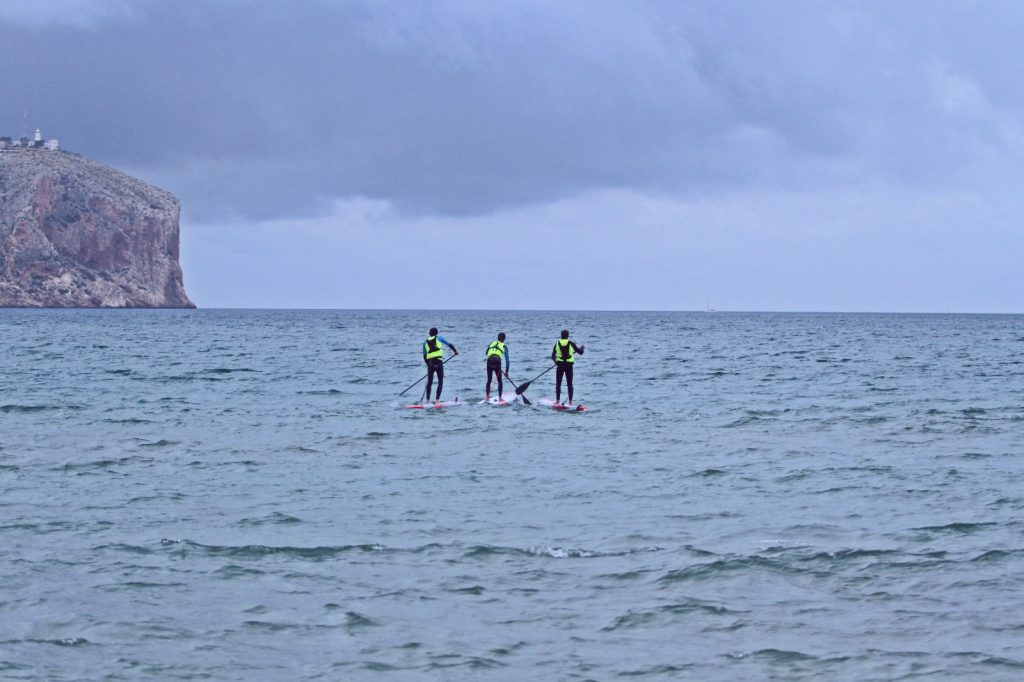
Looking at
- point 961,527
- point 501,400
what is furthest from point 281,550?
point 501,400

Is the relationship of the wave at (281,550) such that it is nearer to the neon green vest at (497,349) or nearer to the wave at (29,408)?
the wave at (29,408)

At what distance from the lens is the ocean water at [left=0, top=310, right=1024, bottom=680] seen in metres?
9.27

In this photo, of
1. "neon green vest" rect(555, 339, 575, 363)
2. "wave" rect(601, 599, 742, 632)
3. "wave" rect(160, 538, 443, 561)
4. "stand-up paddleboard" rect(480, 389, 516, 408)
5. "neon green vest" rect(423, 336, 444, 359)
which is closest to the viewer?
"wave" rect(601, 599, 742, 632)

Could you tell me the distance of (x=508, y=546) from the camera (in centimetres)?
1292

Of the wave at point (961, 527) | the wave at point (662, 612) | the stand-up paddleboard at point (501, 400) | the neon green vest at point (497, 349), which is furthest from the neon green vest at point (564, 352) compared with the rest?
the wave at point (662, 612)

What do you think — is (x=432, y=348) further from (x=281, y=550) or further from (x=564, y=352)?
(x=281, y=550)

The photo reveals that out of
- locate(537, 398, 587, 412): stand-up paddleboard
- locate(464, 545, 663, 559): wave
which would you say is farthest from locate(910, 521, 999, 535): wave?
locate(537, 398, 587, 412): stand-up paddleboard

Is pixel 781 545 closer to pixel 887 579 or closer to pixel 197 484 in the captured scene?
pixel 887 579

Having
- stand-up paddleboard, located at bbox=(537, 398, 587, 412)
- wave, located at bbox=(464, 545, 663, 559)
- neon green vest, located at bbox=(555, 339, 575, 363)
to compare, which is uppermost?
neon green vest, located at bbox=(555, 339, 575, 363)

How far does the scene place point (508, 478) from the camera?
18.2 m

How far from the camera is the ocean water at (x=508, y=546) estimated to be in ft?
30.4

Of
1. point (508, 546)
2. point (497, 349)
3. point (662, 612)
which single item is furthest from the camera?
point (497, 349)

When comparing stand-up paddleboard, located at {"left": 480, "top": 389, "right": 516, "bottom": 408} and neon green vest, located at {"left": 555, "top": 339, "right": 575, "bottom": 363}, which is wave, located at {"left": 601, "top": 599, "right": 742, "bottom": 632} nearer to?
neon green vest, located at {"left": 555, "top": 339, "right": 575, "bottom": 363}

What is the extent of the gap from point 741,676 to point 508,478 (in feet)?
31.4
